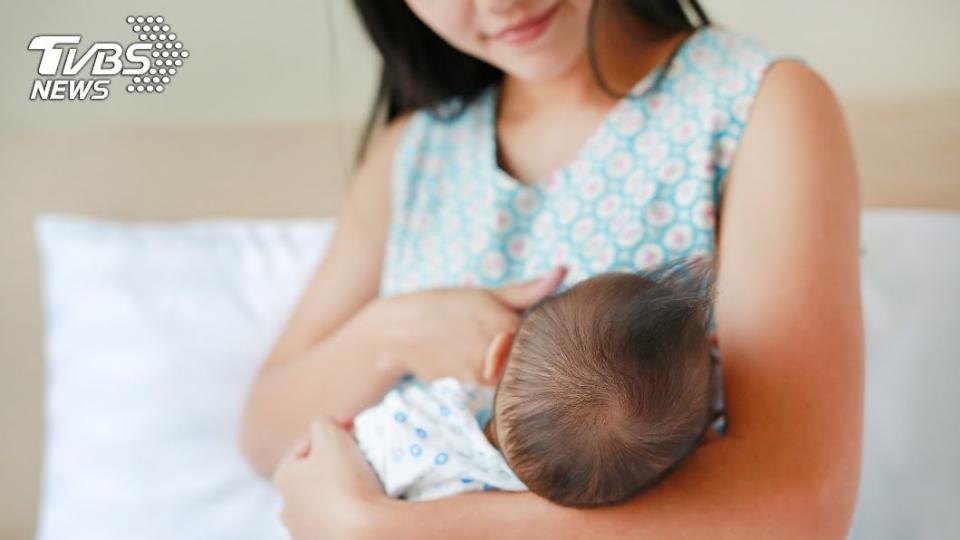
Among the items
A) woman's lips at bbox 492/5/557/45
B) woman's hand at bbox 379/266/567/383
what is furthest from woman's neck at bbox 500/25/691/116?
woman's hand at bbox 379/266/567/383

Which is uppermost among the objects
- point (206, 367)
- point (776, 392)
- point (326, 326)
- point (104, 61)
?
point (104, 61)

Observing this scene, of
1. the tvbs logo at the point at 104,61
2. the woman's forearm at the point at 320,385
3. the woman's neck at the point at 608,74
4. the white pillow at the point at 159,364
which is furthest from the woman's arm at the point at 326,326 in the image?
the tvbs logo at the point at 104,61

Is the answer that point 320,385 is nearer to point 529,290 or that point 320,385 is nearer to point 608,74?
point 529,290

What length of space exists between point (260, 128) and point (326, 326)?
452mm

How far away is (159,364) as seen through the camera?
1.30 metres

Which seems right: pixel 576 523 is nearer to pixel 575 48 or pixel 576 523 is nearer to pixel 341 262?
pixel 575 48

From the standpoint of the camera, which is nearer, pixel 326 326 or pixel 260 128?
pixel 326 326

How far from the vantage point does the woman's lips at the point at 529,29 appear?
87 centimetres

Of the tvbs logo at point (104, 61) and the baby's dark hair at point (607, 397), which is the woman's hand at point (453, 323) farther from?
the tvbs logo at point (104, 61)

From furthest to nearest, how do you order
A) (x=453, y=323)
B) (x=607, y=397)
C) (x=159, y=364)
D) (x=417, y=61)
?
(x=159, y=364) → (x=417, y=61) → (x=453, y=323) → (x=607, y=397)

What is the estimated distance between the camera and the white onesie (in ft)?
2.62

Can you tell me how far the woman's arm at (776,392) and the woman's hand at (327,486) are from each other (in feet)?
0.07

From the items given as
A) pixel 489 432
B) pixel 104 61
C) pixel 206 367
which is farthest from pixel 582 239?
pixel 206 367

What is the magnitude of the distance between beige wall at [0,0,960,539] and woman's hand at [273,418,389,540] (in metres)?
0.48
